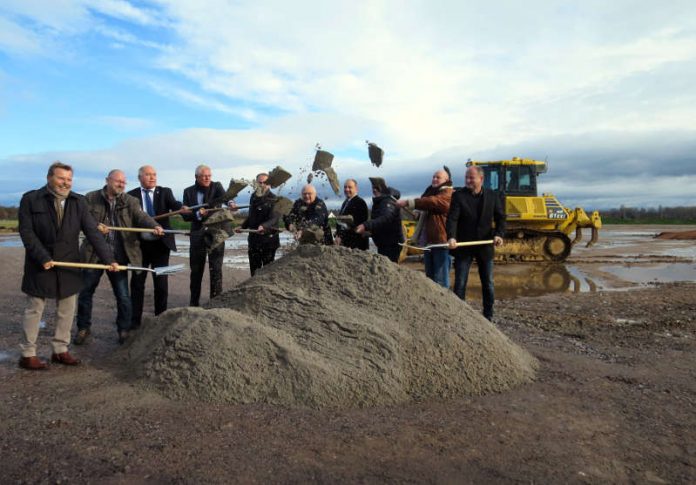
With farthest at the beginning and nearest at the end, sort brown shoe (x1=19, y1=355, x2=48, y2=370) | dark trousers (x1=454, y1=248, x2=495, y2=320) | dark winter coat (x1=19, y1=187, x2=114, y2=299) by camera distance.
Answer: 1. dark trousers (x1=454, y1=248, x2=495, y2=320)
2. brown shoe (x1=19, y1=355, x2=48, y2=370)
3. dark winter coat (x1=19, y1=187, x2=114, y2=299)

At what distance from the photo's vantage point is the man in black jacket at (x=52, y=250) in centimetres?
380

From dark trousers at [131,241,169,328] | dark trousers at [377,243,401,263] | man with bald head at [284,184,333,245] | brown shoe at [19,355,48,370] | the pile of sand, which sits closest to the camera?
the pile of sand

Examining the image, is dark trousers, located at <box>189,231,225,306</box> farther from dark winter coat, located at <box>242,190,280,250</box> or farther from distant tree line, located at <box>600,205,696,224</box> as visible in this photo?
distant tree line, located at <box>600,205,696,224</box>

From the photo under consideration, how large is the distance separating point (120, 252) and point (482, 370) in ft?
10.7

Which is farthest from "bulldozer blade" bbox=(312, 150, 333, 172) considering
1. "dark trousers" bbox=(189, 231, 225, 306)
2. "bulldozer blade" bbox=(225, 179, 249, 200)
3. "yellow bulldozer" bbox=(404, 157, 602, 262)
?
"yellow bulldozer" bbox=(404, 157, 602, 262)

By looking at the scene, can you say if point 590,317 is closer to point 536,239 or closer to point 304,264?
point 304,264

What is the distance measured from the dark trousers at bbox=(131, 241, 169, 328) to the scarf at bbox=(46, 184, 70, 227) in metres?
1.04

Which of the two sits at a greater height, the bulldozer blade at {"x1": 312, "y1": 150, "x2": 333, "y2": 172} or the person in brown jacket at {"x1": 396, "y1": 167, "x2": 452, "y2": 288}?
the bulldozer blade at {"x1": 312, "y1": 150, "x2": 333, "y2": 172}

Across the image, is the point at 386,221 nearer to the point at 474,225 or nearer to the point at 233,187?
the point at 474,225

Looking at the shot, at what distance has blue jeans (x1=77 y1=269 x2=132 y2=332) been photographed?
4.62 m

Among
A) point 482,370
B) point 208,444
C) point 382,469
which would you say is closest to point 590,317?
point 482,370

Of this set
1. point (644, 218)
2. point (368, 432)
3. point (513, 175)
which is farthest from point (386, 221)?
point (644, 218)

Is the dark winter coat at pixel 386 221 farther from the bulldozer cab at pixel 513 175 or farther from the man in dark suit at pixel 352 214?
the bulldozer cab at pixel 513 175

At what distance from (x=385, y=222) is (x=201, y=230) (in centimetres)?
184
